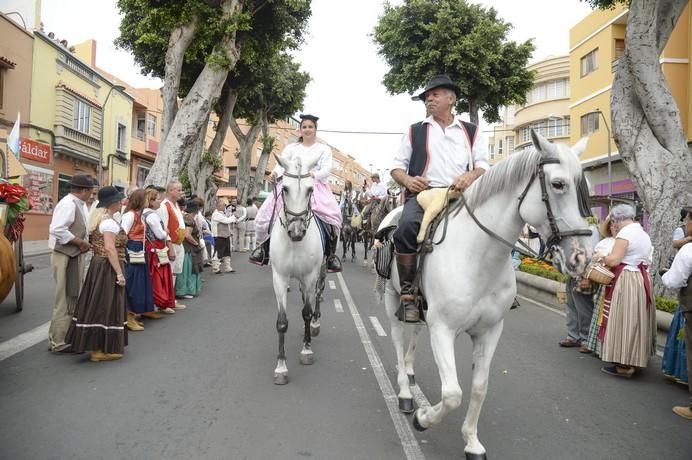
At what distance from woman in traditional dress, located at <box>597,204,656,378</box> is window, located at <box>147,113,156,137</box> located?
38.2 meters

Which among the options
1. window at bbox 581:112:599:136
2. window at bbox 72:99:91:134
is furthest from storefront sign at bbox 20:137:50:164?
window at bbox 581:112:599:136

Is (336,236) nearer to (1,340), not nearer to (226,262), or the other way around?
(1,340)

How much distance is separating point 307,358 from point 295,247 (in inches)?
53.4

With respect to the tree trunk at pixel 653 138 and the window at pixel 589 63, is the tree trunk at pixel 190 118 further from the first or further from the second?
the window at pixel 589 63

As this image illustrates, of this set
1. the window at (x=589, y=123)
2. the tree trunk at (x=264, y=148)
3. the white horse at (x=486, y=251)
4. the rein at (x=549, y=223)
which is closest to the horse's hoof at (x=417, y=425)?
the white horse at (x=486, y=251)

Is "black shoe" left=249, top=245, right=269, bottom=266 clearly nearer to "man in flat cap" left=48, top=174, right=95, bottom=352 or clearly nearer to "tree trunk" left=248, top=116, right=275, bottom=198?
"man in flat cap" left=48, top=174, right=95, bottom=352

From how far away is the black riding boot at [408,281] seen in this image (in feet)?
12.2

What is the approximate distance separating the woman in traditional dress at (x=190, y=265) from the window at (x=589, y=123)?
2515 centimetres

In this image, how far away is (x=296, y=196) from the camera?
5.24m

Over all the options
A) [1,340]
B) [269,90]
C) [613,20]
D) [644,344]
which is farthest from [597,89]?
[1,340]

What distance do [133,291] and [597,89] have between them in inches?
1114

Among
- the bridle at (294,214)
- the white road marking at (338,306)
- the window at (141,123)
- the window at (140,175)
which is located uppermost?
the window at (141,123)

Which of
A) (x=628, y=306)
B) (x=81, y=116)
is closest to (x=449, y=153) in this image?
(x=628, y=306)

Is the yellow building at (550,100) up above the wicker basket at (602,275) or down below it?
above
